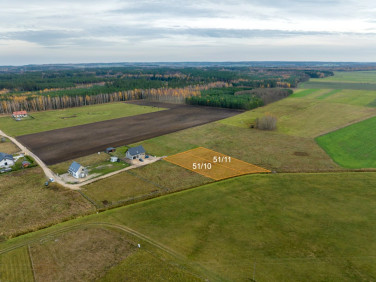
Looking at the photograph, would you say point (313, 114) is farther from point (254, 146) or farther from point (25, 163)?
point (25, 163)

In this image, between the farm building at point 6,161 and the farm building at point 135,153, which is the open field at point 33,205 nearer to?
the farm building at point 6,161

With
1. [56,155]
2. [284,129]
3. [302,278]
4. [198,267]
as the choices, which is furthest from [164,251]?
[284,129]

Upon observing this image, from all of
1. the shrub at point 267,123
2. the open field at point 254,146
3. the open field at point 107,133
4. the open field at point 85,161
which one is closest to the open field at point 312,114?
the shrub at point 267,123

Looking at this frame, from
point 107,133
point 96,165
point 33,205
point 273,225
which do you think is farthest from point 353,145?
point 33,205

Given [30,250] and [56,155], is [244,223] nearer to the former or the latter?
[30,250]

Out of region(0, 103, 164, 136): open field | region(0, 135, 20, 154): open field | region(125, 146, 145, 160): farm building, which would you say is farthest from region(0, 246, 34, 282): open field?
region(0, 103, 164, 136): open field
